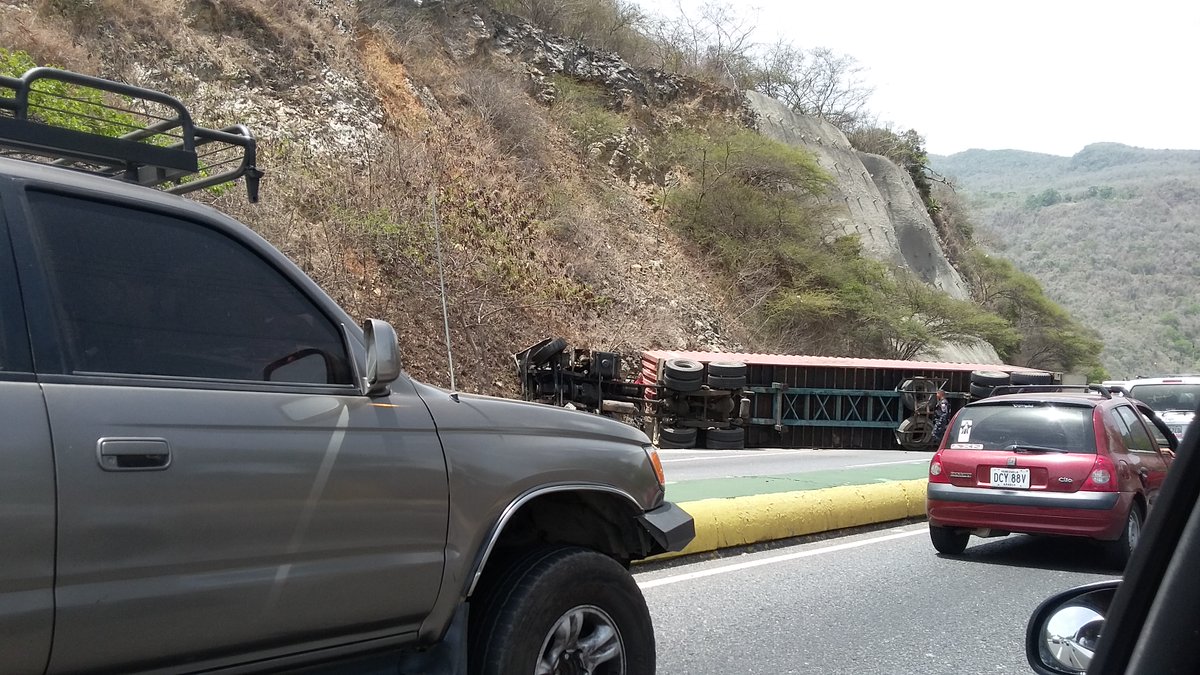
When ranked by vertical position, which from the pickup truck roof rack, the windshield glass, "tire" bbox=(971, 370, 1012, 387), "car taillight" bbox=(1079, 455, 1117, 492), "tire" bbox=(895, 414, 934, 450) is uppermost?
the pickup truck roof rack

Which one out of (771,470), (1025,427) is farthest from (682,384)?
(1025,427)

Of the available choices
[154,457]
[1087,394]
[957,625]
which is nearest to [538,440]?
[154,457]

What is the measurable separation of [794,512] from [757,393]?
39.9ft

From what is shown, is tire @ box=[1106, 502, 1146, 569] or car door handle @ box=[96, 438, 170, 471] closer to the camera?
car door handle @ box=[96, 438, 170, 471]

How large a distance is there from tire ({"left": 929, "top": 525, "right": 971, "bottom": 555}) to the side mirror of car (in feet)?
23.6

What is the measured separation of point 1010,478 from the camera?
8.70m

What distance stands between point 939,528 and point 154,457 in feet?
25.9

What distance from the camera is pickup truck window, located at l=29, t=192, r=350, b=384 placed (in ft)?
9.43

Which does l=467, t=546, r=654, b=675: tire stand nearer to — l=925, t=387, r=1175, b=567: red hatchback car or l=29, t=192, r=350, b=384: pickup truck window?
l=29, t=192, r=350, b=384: pickup truck window

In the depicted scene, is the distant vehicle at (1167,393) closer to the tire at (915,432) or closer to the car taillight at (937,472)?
the tire at (915,432)

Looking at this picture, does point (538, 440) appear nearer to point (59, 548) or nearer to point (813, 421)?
point (59, 548)

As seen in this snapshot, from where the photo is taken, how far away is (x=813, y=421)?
22266mm

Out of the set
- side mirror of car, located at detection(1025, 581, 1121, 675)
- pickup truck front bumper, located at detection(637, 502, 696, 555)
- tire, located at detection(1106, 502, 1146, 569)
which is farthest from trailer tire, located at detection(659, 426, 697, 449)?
side mirror of car, located at detection(1025, 581, 1121, 675)

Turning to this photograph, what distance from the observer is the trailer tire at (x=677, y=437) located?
20.2m
